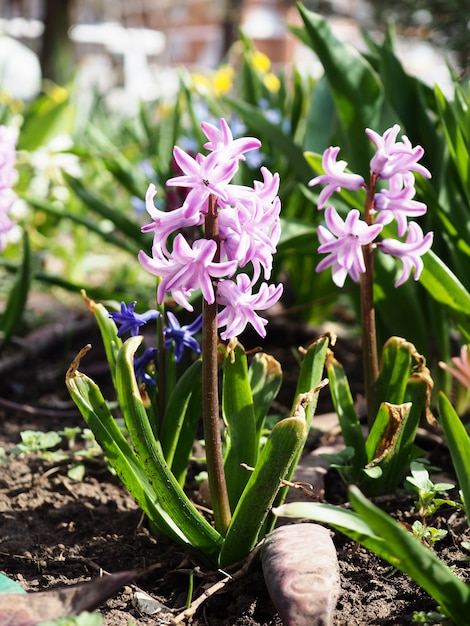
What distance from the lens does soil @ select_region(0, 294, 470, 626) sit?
3.93 feet

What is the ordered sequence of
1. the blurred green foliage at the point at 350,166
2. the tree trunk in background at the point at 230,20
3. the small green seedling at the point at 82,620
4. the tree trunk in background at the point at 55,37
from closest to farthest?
the small green seedling at the point at 82,620 < the blurred green foliage at the point at 350,166 < the tree trunk in background at the point at 55,37 < the tree trunk in background at the point at 230,20

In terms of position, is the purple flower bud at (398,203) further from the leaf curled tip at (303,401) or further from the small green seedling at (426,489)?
the small green seedling at (426,489)

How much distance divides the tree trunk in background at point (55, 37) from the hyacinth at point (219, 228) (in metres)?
6.83

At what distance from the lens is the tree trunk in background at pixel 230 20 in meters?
10.4

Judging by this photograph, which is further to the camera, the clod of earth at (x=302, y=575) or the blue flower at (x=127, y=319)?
the blue flower at (x=127, y=319)

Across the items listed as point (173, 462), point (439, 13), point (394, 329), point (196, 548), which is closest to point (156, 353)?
point (173, 462)

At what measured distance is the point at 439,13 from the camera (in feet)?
8.98

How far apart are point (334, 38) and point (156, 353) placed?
0.90 meters

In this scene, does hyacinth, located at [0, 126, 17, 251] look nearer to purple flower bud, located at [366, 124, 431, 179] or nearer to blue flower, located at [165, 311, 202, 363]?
blue flower, located at [165, 311, 202, 363]

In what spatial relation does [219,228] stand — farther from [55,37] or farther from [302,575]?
[55,37]

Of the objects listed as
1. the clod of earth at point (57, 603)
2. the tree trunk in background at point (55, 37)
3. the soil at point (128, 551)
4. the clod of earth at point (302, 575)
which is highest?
the tree trunk in background at point (55, 37)

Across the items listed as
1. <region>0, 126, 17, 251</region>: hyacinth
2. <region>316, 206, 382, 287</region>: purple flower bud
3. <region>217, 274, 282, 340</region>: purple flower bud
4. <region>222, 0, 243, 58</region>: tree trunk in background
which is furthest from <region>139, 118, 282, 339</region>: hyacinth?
<region>222, 0, 243, 58</region>: tree trunk in background

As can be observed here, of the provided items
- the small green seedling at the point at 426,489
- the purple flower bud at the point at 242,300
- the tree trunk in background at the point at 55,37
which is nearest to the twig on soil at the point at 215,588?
the small green seedling at the point at 426,489

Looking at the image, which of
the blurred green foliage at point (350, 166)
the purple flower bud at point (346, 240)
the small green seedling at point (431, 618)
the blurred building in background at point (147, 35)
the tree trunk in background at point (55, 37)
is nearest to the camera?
the small green seedling at point (431, 618)
